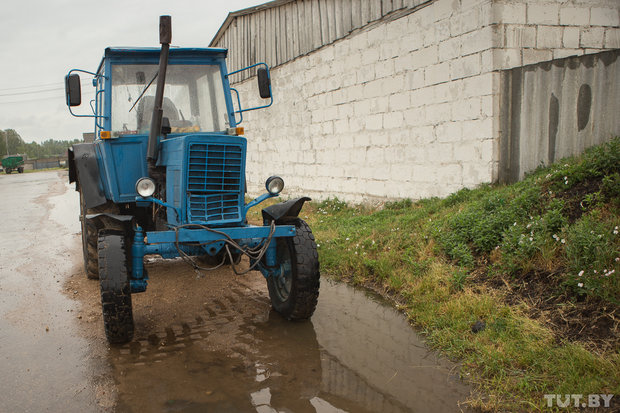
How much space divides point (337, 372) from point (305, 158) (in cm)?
775

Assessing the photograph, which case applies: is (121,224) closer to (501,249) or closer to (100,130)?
(100,130)

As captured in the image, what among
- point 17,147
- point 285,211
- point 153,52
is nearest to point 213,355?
point 285,211

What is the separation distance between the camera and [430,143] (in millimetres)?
7551

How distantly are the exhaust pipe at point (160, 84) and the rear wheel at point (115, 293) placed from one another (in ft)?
3.90

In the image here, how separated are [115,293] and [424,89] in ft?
18.1

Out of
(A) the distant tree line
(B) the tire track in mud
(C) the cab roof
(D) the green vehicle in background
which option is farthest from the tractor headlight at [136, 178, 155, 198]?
(A) the distant tree line

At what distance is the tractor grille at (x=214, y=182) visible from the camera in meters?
4.55

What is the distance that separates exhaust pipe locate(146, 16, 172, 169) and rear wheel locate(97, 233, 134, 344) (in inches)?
46.8

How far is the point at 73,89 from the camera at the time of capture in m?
4.93

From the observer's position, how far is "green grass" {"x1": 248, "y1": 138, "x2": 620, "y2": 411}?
3.27 m

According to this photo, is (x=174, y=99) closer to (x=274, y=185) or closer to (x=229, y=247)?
(x=274, y=185)

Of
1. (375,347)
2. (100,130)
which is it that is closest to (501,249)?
(375,347)

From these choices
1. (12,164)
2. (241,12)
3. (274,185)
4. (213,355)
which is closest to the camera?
(213,355)

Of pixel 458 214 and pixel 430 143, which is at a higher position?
pixel 430 143
